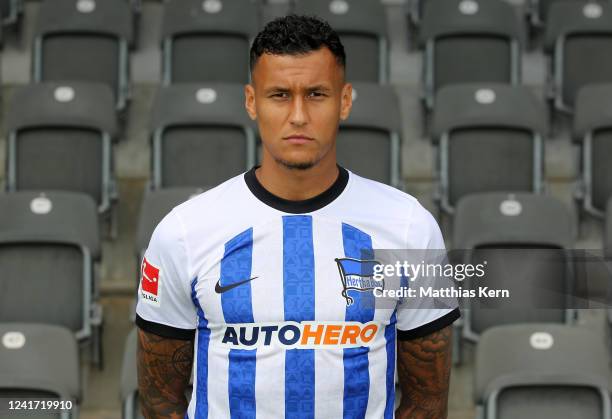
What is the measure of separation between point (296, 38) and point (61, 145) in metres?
3.56

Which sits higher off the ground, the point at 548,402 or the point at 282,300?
the point at 548,402

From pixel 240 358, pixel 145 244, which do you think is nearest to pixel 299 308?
pixel 240 358

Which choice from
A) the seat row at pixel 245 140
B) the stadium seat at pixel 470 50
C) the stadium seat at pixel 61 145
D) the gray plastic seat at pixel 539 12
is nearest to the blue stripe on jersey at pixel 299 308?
the seat row at pixel 245 140

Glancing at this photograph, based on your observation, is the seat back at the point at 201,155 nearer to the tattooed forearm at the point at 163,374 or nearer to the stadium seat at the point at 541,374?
the stadium seat at the point at 541,374

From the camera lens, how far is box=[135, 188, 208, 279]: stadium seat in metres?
4.41

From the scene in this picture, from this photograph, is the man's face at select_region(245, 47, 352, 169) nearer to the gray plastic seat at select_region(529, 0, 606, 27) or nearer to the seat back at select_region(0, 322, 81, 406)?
the seat back at select_region(0, 322, 81, 406)

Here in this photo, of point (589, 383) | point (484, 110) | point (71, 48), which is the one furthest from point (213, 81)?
point (589, 383)

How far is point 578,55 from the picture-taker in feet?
19.2

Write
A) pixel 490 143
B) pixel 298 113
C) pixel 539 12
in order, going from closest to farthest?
pixel 298 113
pixel 490 143
pixel 539 12

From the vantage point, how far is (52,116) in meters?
5.23

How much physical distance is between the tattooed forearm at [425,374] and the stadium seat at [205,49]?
13.0ft

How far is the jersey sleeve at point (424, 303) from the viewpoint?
1.95 meters
